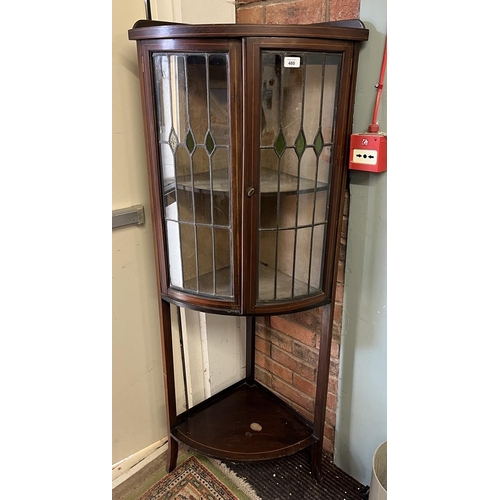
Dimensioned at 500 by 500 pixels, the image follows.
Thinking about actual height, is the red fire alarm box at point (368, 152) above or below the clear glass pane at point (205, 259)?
above

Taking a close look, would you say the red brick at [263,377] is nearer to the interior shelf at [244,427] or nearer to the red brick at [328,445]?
the interior shelf at [244,427]

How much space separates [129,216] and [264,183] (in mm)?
452

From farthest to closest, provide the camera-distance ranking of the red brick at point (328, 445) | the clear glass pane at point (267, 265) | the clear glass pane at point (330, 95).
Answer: the red brick at point (328, 445) < the clear glass pane at point (267, 265) < the clear glass pane at point (330, 95)

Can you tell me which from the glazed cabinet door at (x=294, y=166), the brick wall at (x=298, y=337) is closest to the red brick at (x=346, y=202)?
the brick wall at (x=298, y=337)

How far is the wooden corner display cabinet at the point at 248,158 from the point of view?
0.92m

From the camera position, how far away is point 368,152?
104cm

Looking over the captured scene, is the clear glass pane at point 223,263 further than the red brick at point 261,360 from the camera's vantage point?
No

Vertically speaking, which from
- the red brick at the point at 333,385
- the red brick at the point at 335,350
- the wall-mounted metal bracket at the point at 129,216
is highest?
the wall-mounted metal bracket at the point at 129,216

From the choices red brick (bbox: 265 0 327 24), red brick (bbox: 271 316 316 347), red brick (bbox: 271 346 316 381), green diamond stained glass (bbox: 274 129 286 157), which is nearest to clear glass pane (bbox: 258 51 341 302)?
green diamond stained glass (bbox: 274 129 286 157)

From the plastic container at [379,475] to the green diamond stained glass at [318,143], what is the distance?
91cm

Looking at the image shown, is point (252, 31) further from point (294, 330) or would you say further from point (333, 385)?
point (333, 385)

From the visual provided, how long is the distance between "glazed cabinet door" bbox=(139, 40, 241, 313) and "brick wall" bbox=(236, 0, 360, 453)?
358 millimetres
